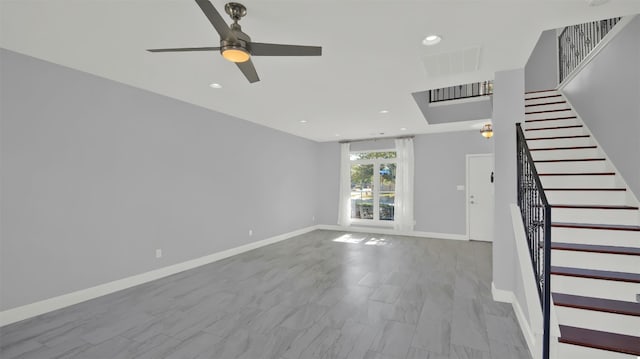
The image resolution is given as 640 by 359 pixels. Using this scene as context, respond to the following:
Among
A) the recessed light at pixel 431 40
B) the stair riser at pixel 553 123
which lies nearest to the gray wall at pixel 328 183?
the stair riser at pixel 553 123

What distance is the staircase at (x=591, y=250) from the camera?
1898 millimetres

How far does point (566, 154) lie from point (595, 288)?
2.13m

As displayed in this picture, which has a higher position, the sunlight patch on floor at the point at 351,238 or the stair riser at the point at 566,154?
the stair riser at the point at 566,154

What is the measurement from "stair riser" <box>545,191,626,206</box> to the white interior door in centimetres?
354

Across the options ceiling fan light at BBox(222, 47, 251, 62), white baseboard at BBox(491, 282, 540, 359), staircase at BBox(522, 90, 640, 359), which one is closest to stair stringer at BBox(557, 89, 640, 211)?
staircase at BBox(522, 90, 640, 359)

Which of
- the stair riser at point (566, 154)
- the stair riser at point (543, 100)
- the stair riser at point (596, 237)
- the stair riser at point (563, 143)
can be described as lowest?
the stair riser at point (596, 237)

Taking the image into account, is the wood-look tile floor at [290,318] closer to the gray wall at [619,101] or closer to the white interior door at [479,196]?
the gray wall at [619,101]

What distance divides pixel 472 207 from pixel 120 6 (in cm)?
721

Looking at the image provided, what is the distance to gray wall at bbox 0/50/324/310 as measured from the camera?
2.78 meters

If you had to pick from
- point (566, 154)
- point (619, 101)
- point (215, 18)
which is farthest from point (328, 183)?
point (215, 18)

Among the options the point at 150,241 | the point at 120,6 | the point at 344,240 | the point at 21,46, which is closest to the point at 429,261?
the point at 344,240

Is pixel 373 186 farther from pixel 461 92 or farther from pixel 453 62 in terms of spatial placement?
pixel 453 62

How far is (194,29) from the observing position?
2.36m

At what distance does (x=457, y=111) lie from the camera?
5.93 meters
